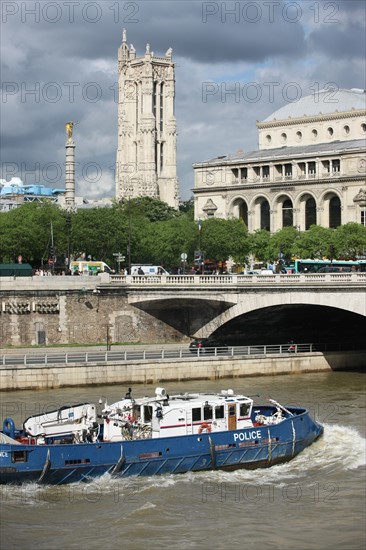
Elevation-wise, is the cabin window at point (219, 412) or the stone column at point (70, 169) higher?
the stone column at point (70, 169)

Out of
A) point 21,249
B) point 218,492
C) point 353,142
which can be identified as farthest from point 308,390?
point 353,142

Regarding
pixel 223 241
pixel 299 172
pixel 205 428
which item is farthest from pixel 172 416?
pixel 299 172

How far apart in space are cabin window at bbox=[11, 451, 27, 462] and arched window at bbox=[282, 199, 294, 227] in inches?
4449

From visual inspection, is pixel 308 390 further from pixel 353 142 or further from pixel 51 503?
pixel 353 142

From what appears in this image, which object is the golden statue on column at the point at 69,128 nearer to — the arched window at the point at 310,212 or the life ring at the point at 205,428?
the arched window at the point at 310,212

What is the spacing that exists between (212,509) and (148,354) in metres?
30.5

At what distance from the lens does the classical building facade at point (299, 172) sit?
146 m

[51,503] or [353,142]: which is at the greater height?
[353,142]

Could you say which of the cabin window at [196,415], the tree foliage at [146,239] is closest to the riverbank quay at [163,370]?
the cabin window at [196,415]

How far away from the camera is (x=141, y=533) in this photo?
3934 centimetres

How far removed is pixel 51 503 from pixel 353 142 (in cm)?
11475

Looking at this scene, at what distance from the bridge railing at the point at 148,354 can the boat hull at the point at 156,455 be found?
831 inches

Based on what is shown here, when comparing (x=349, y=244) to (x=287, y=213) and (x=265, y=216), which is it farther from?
(x=265, y=216)

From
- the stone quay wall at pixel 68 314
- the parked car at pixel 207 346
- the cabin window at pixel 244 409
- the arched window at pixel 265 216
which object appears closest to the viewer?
the cabin window at pixel 244 409
